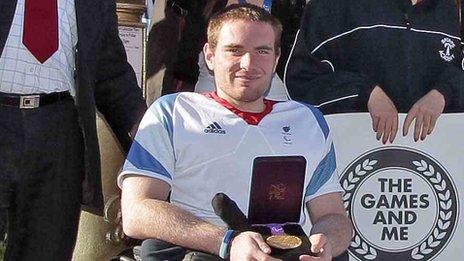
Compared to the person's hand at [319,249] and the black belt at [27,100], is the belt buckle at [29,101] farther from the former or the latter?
the person's hand at [319,249]

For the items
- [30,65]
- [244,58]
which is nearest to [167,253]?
[244,58]

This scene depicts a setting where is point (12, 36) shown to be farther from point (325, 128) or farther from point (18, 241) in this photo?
point (325, 128)

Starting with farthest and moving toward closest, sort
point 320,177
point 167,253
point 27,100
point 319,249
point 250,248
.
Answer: point 27,100
point 320,177
point 167,253
point 319,249
point 250,248

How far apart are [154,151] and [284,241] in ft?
1.64

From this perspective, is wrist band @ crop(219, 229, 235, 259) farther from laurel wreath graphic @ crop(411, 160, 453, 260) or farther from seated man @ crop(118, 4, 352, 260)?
laurel wreath graphic @ crop(411, 160, 453, 260)

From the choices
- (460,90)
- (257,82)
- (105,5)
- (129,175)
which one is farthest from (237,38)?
(460,90)

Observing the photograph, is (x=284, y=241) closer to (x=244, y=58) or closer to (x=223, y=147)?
(x=223, y=147)

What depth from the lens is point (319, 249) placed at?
237 centimetres

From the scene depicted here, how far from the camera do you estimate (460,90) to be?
3186mm

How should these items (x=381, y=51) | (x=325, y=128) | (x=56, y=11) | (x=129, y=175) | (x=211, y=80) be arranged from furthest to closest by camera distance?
(x=211, y=80), (x=381, y=51), (x=56, y=11), (x=325, y=128), (x=129, y=175)

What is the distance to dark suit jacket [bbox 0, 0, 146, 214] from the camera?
3.03 m

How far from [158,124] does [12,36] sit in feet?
2.05

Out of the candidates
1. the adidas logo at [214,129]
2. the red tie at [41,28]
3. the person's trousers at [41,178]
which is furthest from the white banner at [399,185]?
the red tie at [41,28]

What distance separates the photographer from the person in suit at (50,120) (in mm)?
2904
